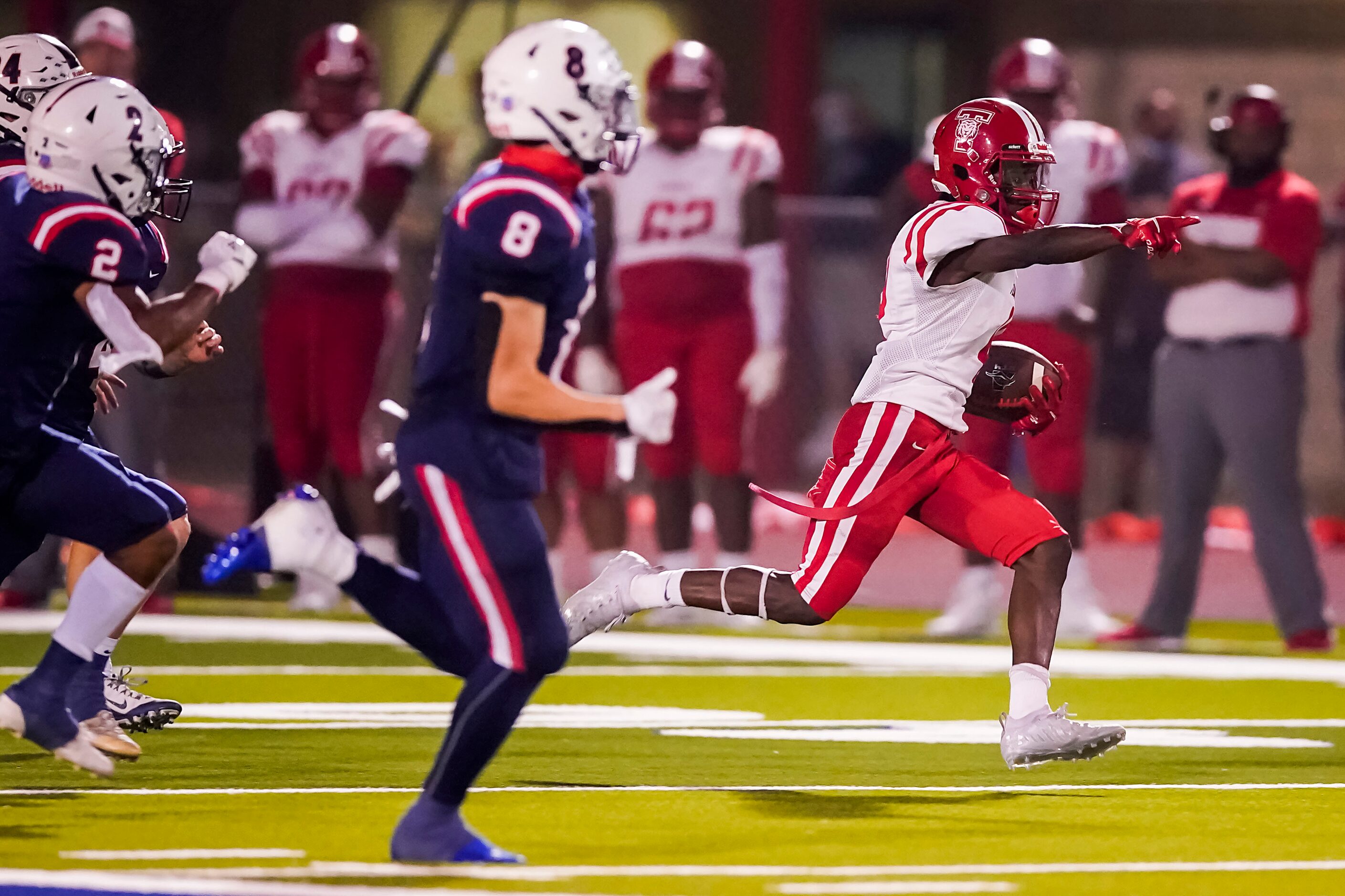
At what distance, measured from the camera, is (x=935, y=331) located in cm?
650

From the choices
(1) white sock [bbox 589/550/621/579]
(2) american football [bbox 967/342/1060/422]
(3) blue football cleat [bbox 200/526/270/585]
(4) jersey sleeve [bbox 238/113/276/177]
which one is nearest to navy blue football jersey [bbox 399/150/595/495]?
(3) blue football cleat [bbox 200/526/270/585]

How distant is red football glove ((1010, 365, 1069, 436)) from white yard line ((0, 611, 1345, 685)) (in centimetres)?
215

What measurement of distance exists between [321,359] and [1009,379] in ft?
14.5

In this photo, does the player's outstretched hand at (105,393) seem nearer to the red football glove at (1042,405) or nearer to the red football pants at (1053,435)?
the red football glove at (1042,405)

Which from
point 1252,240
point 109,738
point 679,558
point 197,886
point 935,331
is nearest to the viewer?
point 197,886

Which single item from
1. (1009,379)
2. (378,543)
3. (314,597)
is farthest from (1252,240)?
(314,597)

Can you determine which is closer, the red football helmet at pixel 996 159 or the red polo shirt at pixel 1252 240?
the red football helmet at pixel 996 159

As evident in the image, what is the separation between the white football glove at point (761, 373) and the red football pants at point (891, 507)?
3.64 metres

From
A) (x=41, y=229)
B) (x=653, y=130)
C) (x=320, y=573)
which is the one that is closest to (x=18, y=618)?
(x=653, y=130)

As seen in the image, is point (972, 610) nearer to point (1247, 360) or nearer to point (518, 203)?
point (1247, 360)

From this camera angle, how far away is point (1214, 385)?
30.5ft

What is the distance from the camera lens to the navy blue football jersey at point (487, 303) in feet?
16.5

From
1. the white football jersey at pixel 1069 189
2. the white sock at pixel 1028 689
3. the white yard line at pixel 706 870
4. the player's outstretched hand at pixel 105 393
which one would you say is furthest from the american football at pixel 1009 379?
the white football jersey at pixel 1069 189

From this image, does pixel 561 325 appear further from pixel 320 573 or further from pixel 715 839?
pixel 715 839
